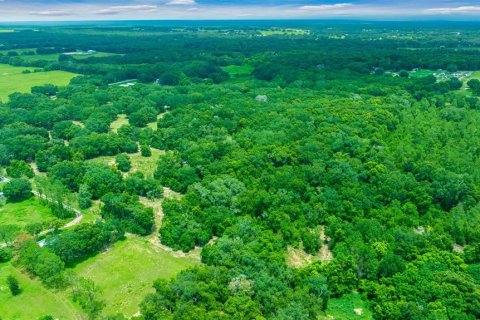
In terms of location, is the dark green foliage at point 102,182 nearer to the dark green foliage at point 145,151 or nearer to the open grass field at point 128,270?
the open grass field at point 128,270

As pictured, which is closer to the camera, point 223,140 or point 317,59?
point 223,140

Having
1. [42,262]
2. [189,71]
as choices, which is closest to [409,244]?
[42,262]

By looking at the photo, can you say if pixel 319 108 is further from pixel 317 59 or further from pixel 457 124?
pixel 317 59

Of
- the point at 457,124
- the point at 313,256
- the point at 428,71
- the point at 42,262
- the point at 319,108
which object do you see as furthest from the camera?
the point at 428,71

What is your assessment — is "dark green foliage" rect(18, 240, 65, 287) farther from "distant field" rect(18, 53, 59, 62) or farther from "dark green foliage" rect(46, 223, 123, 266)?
"distant field" rect(18, 53, 59, 62)

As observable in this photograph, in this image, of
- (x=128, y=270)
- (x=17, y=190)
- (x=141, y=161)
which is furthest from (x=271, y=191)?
(x=17, y=190)

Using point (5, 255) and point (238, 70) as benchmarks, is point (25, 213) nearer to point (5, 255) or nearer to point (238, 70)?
point (5, 255)
